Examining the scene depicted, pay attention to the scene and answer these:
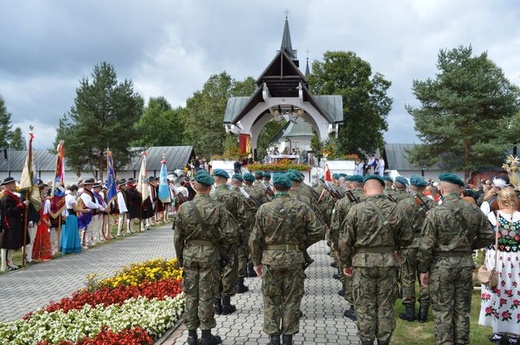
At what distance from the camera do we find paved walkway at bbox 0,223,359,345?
6.09 metres

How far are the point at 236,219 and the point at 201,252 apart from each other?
2.12m

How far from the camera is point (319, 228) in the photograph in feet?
18.1

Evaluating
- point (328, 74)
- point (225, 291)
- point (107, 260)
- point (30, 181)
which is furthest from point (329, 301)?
point (328, 74)

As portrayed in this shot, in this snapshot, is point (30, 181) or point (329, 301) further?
point (30, 181)

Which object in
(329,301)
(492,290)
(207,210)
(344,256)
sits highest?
(207,210)

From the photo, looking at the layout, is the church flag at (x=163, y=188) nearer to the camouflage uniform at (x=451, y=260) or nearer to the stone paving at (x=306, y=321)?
the stone paving at (x=306, y=321)

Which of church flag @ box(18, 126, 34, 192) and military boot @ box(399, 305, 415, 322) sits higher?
church flag @ box(18, 126, 34, 192)

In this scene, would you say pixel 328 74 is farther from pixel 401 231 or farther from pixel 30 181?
pixel 401 231

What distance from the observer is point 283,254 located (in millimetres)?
5402

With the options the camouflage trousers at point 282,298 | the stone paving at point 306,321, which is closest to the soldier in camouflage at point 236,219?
the stone paving at point 306,321

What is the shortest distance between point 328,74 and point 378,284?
4208 centimetres

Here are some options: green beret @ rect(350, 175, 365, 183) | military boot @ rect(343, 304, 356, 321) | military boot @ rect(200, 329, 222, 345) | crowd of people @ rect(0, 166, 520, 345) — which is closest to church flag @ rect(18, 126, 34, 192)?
crowd of people @ rect(0, 166, 520, 345)

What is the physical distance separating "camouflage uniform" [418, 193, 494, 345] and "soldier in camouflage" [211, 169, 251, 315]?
2.89m

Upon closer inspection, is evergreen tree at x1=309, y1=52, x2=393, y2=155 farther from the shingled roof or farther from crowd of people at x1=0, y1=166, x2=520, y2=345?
crowd of people at x1=0, y1=166, x2=520, y2=345
